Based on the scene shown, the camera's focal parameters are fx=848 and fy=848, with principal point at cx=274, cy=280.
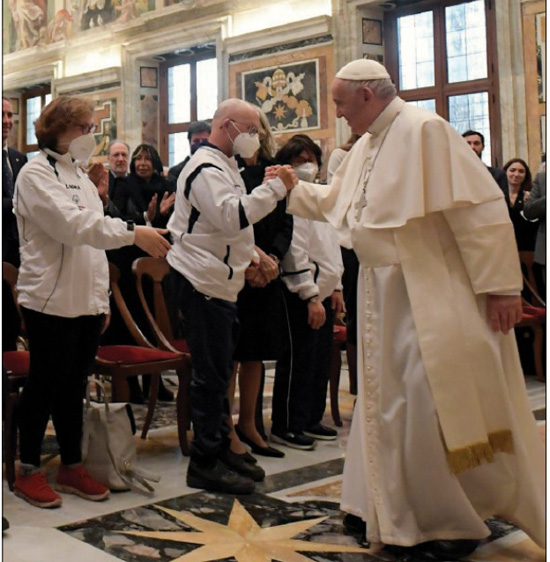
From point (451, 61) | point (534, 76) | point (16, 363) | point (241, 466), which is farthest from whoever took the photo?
point (451, 61)

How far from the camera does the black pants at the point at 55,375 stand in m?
3.54

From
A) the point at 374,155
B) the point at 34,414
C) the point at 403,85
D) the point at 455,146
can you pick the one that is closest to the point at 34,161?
the point at 34,414

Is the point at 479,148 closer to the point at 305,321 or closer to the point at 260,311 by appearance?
the point at 305,321

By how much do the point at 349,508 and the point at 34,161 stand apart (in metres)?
1.92

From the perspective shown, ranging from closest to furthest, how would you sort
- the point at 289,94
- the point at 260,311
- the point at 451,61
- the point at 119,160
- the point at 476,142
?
1. the point at 260,311
2. the point at 119,160
3. the point at 476,142
4. the point at 451,61
5. the point at 289,94

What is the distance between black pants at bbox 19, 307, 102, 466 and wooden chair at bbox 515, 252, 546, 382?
13.0ft

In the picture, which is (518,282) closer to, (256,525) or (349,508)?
(349,508)

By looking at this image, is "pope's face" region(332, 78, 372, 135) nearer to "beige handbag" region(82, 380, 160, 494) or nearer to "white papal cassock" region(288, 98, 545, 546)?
"white papal cassock" region(288, 98, 545, 546)

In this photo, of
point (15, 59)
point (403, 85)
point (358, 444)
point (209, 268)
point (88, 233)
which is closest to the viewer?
point (358, 444)

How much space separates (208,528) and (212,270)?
42.7 inches

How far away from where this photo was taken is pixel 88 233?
345cm

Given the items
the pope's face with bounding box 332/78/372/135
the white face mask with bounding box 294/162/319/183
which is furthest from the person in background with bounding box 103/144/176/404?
the pope's face with bounding box 332/78/372/135

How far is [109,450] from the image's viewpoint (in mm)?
3812

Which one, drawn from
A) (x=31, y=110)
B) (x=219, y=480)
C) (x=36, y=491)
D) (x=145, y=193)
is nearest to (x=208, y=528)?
A: (x=219, y=480)
